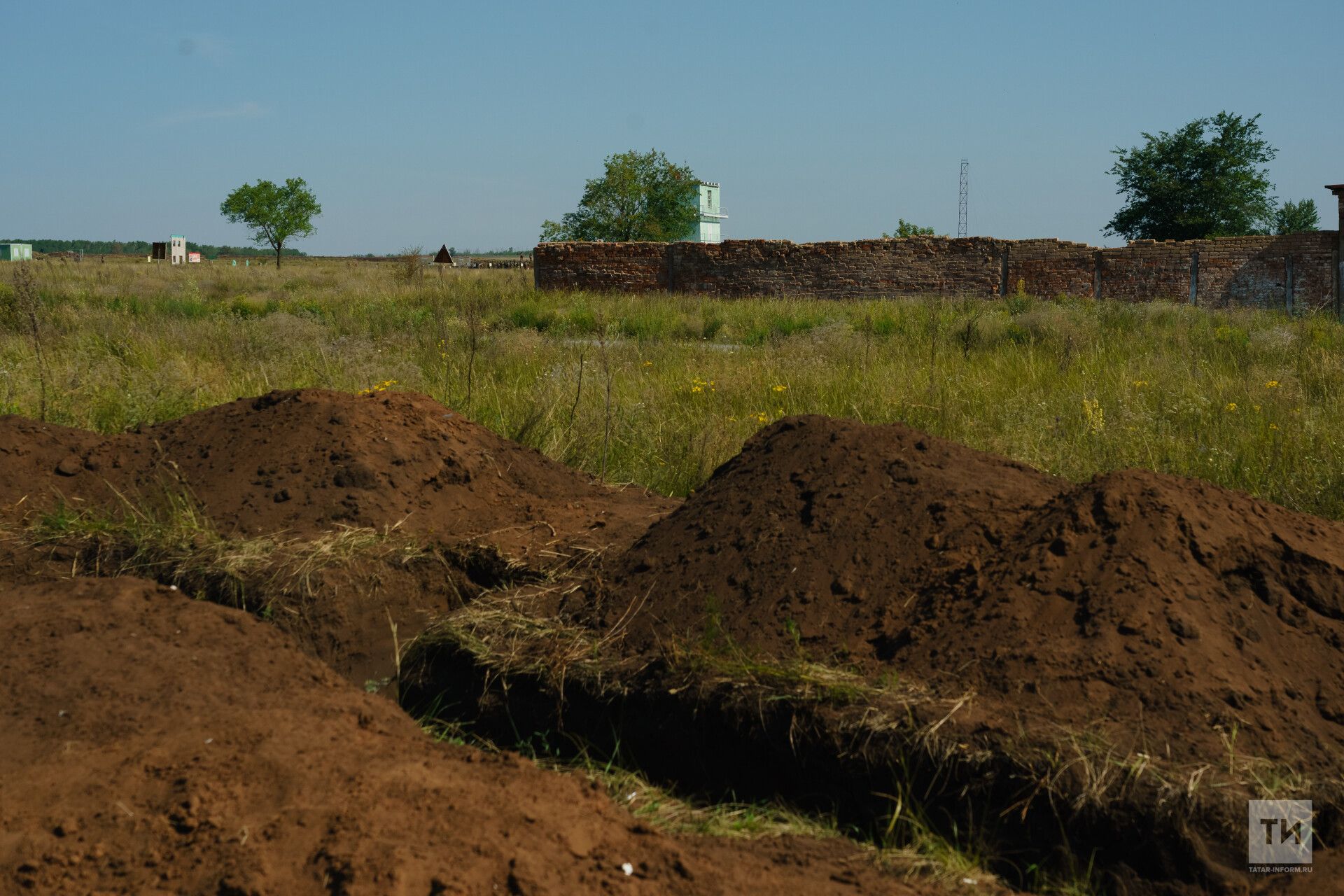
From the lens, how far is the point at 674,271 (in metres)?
25.5

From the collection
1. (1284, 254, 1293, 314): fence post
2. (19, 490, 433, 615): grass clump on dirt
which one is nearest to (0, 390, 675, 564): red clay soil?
(19, 490, 433, 615): grass clump on dirt

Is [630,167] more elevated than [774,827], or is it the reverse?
[630,167]

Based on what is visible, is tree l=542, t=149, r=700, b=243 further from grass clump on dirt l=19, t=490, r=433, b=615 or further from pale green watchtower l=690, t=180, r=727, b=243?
grass clump on dirt l=19, t=490, r=433, b=615

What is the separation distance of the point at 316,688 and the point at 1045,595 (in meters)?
2.39

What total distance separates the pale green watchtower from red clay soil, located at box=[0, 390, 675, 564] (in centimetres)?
4072

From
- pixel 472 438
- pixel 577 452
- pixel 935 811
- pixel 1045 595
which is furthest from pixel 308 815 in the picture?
pixel 577 452

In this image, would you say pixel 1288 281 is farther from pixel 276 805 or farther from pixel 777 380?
pixel 276 805

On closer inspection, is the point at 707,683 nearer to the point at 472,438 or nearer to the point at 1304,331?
the point at 472,438

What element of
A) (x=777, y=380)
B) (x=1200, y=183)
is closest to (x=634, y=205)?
(x=1200, y=183)

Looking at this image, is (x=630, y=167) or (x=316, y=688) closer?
(x=316, y=688)

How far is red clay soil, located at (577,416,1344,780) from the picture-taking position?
10.4ft

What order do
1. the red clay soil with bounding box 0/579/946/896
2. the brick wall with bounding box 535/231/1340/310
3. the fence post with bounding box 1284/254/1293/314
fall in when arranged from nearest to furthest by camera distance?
the red clay soil with bounding box 0/579/946/896, the fence post with bounding box 1284/254/1293/314, the brick wall with bounding box 535/231/1340/310

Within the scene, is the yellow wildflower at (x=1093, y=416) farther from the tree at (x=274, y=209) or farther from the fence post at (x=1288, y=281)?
the tree at (x=274, y=209)

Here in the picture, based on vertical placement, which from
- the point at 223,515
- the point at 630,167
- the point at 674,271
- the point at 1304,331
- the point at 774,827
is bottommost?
the point at 774,827
